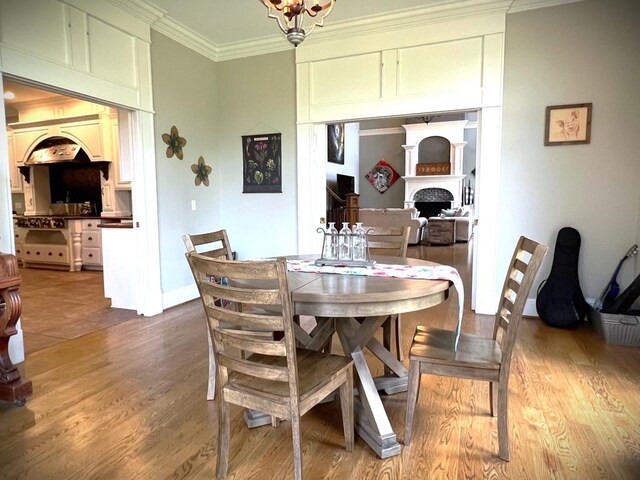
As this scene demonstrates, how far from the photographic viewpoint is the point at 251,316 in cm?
140

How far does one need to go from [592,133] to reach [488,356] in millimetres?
2709

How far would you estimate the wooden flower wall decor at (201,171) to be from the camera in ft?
14.6

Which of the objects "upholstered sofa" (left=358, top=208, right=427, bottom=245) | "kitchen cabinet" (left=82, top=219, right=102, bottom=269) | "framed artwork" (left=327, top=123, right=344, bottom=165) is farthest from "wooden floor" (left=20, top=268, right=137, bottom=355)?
"framed artwork" (left=327, top=123, right=344, bottom=165)

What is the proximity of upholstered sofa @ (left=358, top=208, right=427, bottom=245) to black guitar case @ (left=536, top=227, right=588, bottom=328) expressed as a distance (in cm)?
467

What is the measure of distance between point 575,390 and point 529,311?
5.08ft

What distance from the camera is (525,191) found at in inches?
145

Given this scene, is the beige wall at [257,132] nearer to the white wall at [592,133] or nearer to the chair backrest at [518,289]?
the white wall at [592,133]

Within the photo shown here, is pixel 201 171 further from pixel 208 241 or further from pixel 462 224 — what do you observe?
pixel 462 224

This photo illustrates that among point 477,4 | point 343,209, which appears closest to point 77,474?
point 477,4

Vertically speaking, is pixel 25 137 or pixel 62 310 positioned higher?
pixel 25 137

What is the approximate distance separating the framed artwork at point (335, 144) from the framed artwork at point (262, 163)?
5701 millimetres

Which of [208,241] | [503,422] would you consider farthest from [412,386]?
[208,241]

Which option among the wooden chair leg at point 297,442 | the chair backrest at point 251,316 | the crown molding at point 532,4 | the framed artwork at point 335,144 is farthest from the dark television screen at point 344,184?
the wooden chair leg at point 297,442

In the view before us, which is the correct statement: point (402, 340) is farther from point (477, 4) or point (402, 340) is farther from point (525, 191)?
point (477, 4)
